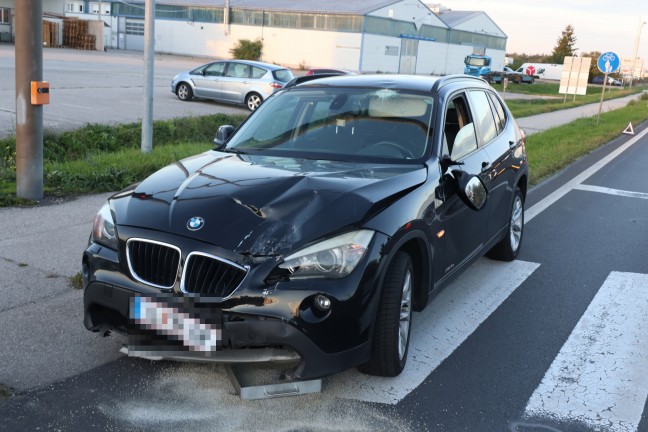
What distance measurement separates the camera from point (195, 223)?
3828 mm

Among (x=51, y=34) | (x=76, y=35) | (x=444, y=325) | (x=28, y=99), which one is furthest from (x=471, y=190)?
(x=76, y=35)

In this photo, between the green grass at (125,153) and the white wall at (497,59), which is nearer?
the green grass at (125,153)

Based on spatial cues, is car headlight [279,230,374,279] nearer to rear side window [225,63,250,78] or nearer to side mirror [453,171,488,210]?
side mirror [453,171,488,210]

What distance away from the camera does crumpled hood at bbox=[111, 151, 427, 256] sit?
3775 mm

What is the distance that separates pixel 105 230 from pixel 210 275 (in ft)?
2.74

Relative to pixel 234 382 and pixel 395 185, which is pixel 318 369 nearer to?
pixel 234 382

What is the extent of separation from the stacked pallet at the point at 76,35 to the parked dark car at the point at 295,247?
56637mm

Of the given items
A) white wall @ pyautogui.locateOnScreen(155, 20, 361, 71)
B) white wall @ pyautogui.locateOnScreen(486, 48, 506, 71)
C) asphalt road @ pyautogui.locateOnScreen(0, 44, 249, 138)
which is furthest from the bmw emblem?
white wall @ pyautogui.locateOnScreen(486, 48, 506, 71)

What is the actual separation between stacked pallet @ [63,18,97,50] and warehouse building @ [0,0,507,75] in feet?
25.9

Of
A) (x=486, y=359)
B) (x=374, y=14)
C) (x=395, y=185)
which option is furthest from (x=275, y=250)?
(x=374, y=14)

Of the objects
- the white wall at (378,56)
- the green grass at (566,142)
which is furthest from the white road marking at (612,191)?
the white wall at (378,56)

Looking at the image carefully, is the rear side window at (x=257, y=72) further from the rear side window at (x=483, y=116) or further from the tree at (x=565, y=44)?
the tree at (x=565, y=44)

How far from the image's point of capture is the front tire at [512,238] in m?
6.92

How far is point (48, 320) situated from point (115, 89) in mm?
19595
